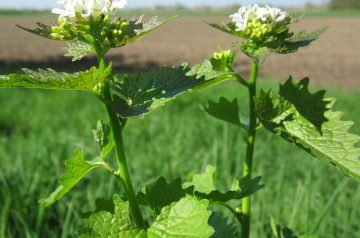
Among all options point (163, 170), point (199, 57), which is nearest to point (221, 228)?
point (163, 170)

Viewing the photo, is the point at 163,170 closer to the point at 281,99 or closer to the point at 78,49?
the point at 281,99

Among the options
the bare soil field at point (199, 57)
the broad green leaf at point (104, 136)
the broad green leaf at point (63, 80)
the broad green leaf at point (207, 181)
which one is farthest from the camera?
the bare soil field at point (199, 57)

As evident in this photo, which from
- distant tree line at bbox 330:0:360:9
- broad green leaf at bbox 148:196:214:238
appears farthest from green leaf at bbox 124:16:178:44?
distant tree line at bbox 330:0:360:9

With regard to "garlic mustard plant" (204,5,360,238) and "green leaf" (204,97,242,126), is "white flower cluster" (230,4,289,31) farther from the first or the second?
"green leaf" (204,97,242,126)

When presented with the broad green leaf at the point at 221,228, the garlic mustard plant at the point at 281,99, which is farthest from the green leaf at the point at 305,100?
the broad green leaf at the point at 221,228

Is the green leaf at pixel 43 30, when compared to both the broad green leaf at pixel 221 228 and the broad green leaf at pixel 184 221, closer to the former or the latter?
the broad green leaf at pixel 184 221

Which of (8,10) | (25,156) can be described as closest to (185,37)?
(25,156)
